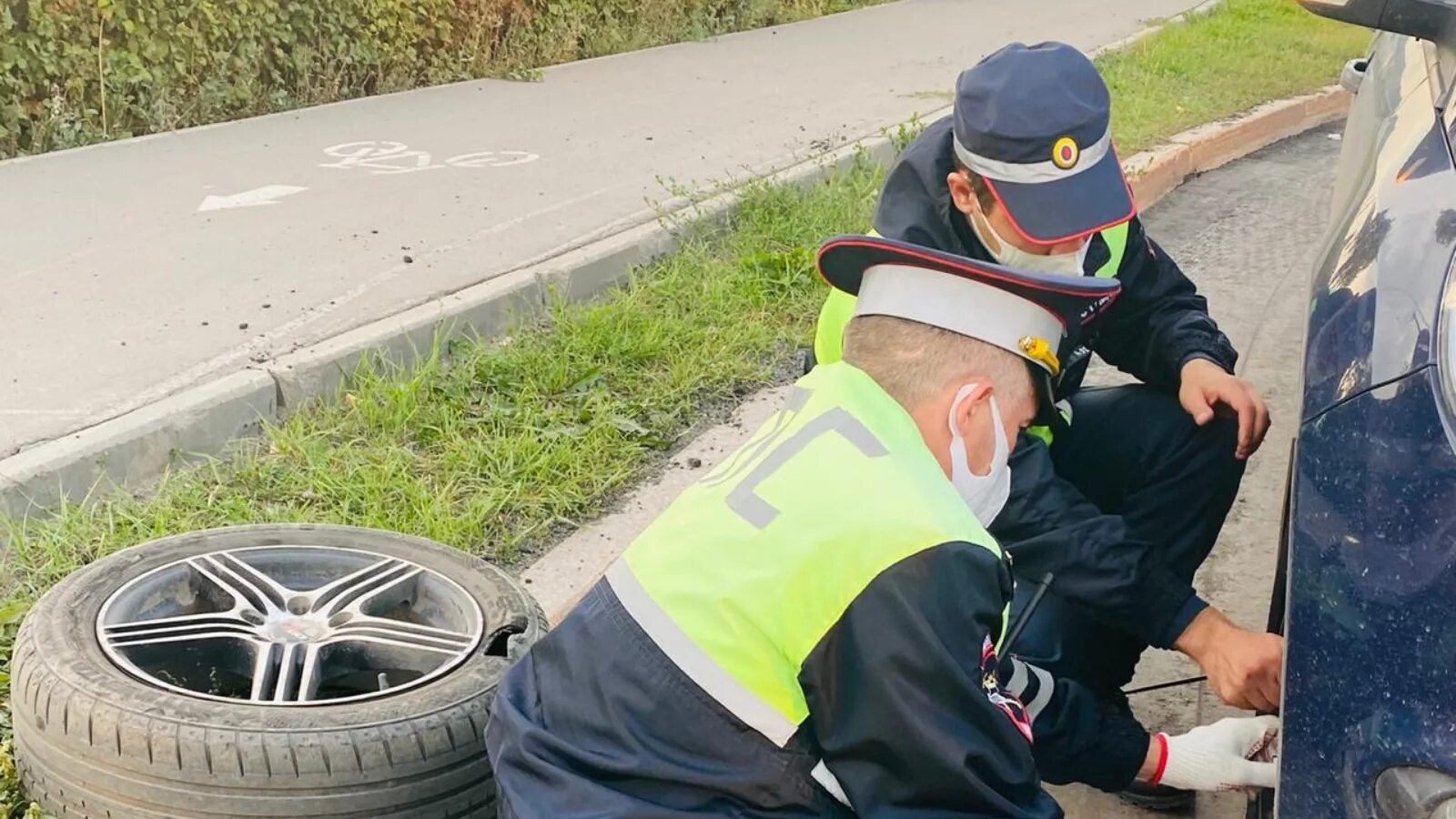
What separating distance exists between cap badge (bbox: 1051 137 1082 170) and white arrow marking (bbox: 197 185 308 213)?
14.2ft

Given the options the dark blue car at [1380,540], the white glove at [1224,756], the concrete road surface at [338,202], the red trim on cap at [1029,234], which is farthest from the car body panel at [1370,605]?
the concrete road surface at [338,202]

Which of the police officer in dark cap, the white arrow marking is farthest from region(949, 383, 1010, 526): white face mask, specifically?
the white arrow marking

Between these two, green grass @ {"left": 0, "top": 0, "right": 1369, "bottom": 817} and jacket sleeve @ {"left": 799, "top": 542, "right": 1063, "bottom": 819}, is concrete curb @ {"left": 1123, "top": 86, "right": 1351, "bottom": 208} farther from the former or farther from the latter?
jacket sleeve @ {"left": 799, "top": 542, "right": 1063, "bottom": 819}

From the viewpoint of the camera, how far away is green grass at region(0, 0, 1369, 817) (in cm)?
335

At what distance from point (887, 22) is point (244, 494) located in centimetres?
1069

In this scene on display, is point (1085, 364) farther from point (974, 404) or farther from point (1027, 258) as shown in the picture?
point (974, 404)

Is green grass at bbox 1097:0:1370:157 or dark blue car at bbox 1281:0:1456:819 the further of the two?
green grass at bbox 1097:0:1370:157

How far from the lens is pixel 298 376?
4035mm

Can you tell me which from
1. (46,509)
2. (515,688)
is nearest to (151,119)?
(46,509)

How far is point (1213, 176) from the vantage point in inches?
317

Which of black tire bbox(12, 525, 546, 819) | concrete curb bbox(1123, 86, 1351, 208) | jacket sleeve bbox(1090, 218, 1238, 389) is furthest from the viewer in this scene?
concrete curb bbox(1123, 86, 1351, 208)

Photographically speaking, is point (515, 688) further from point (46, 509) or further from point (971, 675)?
point (46, 509)

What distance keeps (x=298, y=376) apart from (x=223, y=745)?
2052mm

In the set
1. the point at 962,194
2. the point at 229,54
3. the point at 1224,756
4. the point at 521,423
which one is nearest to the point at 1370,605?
the point at 1224,756
